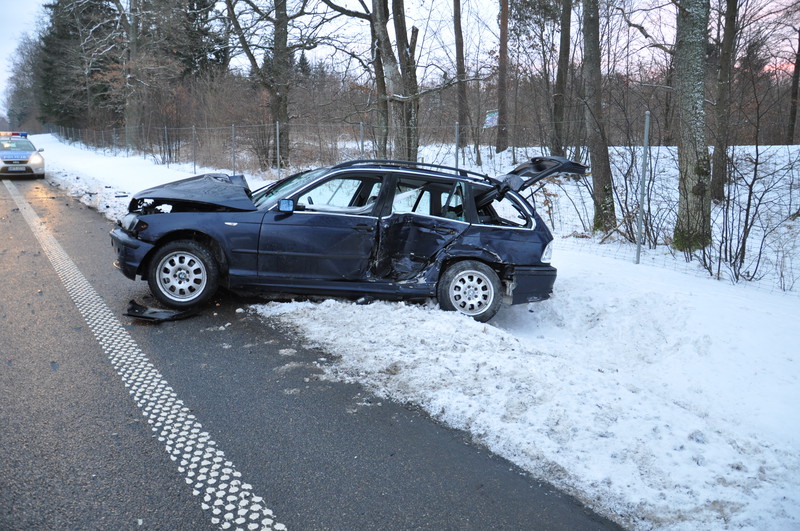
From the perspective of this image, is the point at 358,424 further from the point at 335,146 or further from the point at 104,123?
the point at 104,123

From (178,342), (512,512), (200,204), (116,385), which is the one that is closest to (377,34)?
(200,204)

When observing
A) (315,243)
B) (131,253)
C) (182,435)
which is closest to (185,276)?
(131,253)

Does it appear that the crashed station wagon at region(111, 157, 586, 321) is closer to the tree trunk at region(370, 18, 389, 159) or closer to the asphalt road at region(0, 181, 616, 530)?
the asphalt road at region(0, 181, 616, 530)

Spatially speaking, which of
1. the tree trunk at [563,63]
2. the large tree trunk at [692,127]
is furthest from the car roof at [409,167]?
the tree trunk at [563,63]

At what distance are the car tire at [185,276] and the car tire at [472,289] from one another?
2419mm

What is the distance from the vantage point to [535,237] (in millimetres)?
6340

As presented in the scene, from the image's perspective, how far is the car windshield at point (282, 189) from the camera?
629 centimetres

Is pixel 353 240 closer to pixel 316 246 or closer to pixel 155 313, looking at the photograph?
pixel 316 246

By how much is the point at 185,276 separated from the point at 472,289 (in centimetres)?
302

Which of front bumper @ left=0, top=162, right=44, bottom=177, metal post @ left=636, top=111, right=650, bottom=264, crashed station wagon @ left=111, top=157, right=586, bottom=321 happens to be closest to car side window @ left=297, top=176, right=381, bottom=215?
crashed station wagon @ left=111, top=157, right=586, bottom=321

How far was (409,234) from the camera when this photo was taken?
6.19 metres

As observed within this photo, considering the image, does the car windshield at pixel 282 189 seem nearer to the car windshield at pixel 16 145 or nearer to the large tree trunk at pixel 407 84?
the large tree trunk at pixel 407 84

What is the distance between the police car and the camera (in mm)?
21375

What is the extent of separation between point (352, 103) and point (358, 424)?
15649mm
